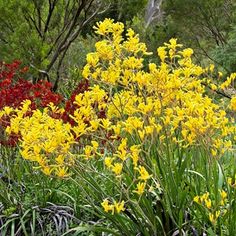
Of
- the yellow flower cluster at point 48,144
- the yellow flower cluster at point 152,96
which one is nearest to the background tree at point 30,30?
the yellow flower cluster at point 152,96

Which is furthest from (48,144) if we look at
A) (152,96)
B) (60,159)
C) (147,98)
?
(152,96)

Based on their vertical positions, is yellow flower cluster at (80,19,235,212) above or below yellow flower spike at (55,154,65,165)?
above

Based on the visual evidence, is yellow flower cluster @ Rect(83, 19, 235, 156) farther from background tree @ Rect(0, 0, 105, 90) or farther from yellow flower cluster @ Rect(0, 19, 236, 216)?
background tree @ Rect(0, 0, 105, 90)

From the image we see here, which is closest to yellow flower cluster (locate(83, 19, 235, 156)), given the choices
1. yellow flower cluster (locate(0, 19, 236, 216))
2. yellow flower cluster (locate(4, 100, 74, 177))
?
yellow flower cluster (locate(0, 19, 236, 216))

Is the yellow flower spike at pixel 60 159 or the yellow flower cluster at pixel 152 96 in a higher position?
the yellow flower cluster at pixel 152 96

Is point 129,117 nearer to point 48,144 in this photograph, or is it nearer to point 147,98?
point 147,98

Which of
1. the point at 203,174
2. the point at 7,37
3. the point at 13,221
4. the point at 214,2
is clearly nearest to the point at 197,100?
the point at 203,174

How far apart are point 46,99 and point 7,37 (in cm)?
626

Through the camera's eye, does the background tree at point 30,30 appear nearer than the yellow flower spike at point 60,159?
No

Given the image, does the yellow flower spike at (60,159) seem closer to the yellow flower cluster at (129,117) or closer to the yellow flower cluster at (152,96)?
the yellow flower cluster at (129,117)

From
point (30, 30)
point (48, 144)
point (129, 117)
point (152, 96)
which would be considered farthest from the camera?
point (30, 30)

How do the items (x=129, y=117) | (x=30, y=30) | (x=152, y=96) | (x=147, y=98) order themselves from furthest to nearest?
(x=30, y=30) → (x=152, y=96) → (x=147, y=98) → (x=129, y=117)

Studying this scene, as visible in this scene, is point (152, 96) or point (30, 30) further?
point (30, 30)

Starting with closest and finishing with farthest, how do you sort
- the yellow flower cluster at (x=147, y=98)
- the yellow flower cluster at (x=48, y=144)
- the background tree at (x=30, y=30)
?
the yellow flower cluster at (x=48, y=144), the yellow flower cluster at (x=147, y=98), the background tree at (x=30, y=30)
